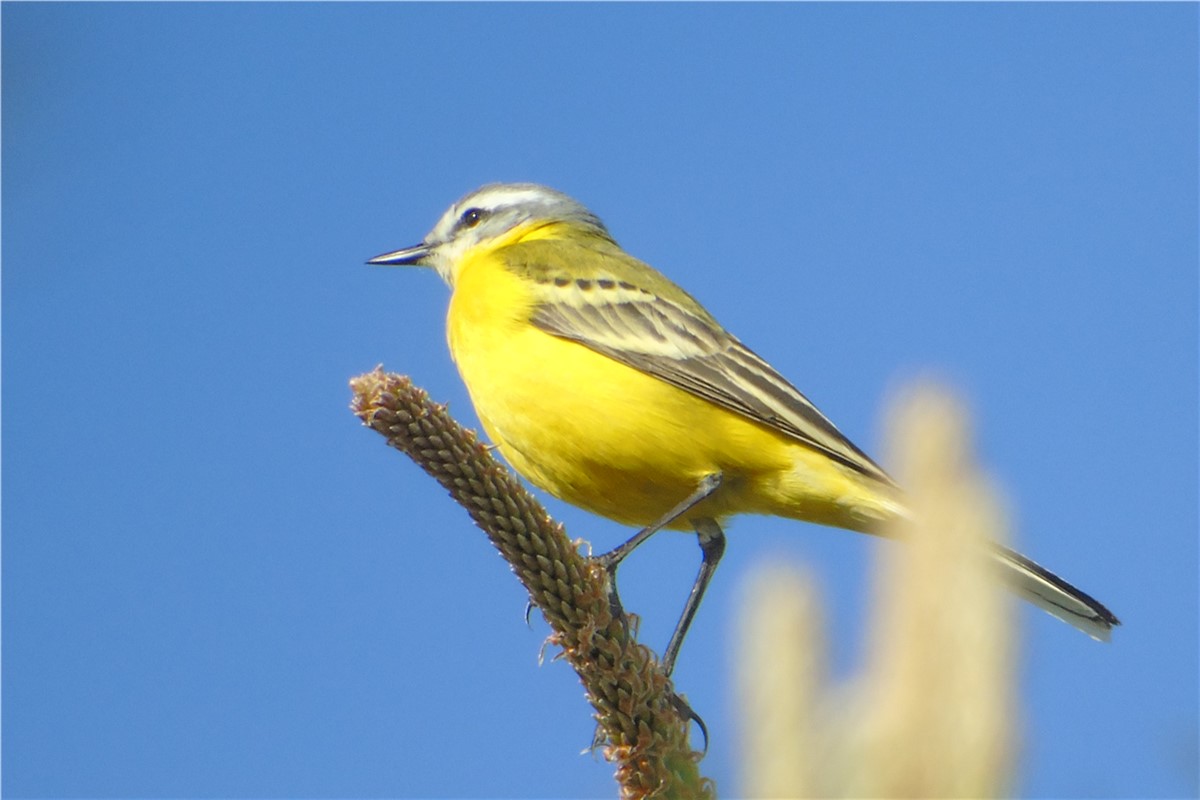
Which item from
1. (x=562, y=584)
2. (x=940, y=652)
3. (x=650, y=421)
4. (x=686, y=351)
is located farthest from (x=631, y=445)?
(x=940, y=652)

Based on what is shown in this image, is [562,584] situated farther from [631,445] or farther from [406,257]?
[406,257]

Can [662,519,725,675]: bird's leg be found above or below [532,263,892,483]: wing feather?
below

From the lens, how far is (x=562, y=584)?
3.93 meters

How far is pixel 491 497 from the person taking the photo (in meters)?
3.88

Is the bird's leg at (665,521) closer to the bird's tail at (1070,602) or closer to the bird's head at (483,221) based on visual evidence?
the bird's tail at (1070,602)

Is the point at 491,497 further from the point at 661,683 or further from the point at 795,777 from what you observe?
the point at 795,777

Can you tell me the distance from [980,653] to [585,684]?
9.05 feet

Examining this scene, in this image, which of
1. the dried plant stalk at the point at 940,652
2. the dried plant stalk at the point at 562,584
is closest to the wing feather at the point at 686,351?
the dried plant stalk at the point at 562,584

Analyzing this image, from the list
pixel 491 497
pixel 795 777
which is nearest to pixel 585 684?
pixel 491 497

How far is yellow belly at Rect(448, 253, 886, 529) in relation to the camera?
6.54m

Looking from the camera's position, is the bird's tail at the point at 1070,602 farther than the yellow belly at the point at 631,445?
No

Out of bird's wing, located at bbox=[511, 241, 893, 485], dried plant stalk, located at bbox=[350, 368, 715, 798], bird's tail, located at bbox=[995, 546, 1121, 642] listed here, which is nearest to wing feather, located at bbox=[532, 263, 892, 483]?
bird's wing, located at bbox=[511, 241, 893, 485]

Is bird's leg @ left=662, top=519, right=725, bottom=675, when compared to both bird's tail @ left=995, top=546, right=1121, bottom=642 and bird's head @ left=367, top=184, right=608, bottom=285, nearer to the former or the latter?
bird's tail @ left=995, top=546, right=1121, bottom=642

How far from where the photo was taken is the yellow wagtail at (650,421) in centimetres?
655
